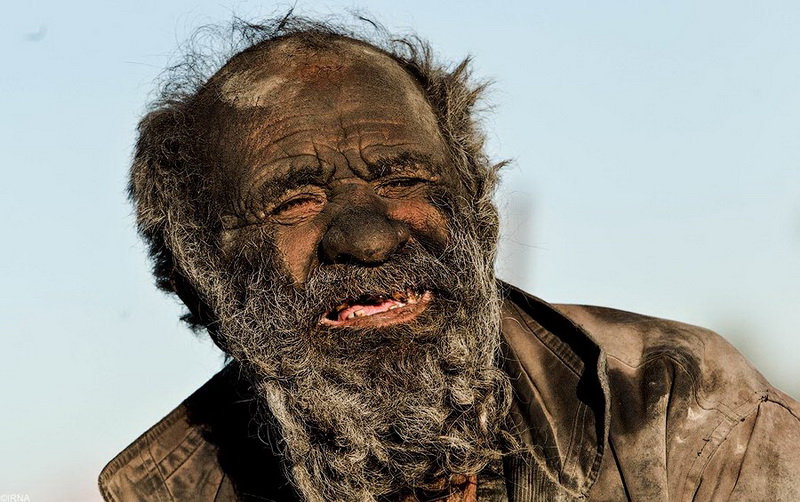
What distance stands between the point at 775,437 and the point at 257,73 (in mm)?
2356

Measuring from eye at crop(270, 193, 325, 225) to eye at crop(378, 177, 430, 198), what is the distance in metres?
0.23

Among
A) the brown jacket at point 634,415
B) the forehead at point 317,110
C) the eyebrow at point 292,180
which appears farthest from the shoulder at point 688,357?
the eyebrow at point 292,180

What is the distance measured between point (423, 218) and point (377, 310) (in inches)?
16.8

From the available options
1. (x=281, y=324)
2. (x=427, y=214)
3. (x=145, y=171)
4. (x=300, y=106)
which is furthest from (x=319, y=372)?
(x=145, y=171)

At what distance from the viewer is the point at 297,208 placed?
4.61 meters

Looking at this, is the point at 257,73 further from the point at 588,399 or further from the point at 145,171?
the point at 588,399

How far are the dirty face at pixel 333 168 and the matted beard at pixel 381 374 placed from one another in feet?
0.19

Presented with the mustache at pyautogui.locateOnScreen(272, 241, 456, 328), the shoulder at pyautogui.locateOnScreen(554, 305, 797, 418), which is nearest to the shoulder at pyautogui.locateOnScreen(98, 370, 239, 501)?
the mustache at pyautogui.locateOnScreen(272, 241, 456, 328)

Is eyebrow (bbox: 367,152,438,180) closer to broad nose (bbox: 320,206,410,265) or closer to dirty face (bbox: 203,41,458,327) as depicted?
dirty face (bbox: 203,41,458,327)

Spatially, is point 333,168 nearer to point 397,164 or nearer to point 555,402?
point 397,164

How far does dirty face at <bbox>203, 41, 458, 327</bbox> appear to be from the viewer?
14.3ft

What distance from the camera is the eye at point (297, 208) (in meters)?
4.58

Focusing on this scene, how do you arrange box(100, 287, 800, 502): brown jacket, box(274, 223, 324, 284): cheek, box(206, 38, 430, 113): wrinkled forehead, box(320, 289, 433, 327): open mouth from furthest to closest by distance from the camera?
box(206, 38, 430, 113): wrinkled forehead → box(274, 223, 324, 284): cheek → box(320, 289, 433, 327): open mouth → box(100, 287, 800, 502): brown jacket

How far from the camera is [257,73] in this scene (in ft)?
16.3
